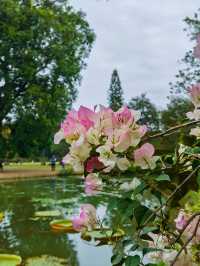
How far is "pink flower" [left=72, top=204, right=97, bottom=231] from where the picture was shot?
991mm

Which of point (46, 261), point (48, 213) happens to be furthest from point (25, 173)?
point (46, 261)

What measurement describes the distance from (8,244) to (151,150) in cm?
626

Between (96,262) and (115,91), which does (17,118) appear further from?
(115,91)

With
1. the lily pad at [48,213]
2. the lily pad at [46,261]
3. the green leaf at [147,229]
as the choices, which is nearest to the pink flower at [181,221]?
the green leaf at [147,229]

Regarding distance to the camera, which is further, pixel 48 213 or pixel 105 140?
pixel 48 213

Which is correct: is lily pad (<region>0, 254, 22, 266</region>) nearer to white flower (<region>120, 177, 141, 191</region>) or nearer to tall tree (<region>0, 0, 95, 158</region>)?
white flower (<region>120, 177, 141, 191</region>)

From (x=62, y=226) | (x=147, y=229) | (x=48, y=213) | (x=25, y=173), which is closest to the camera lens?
(x=147, y=229)

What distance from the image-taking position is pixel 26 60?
24.8 metres

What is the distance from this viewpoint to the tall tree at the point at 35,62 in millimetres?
24438

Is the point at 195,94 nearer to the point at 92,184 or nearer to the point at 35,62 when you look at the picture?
the point at 92,184

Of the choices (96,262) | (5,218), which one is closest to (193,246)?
(96,262)

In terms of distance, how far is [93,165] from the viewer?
92 cm

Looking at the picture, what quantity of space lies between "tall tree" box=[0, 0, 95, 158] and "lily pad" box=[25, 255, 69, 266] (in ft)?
60.6

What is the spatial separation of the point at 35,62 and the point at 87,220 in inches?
958
